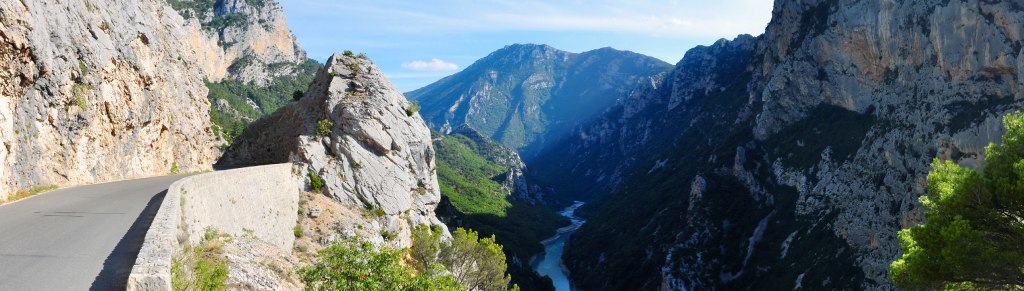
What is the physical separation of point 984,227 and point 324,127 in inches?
1073

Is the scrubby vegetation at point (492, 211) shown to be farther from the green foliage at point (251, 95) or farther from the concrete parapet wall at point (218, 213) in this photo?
the concrete parapet wall at point (218, 213)

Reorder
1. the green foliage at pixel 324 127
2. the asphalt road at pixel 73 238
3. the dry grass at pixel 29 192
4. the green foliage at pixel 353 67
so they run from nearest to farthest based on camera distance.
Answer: the asphalt road at pixel 73 238 < the dry grass at pixel 29 192 < the green foliage at pixel 324 127 < the green foliage at pixel 353 67

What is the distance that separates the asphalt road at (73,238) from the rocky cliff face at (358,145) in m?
10.3

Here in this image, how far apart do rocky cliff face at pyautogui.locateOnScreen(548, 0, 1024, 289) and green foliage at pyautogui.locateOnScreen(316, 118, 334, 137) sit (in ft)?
147

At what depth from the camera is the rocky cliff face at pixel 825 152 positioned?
5012 centimetres

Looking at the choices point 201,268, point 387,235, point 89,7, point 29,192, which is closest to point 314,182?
point 387,235

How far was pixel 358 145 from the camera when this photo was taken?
2994 cm

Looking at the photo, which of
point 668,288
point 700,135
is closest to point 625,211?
point 700,135

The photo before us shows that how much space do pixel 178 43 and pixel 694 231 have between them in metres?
69.9

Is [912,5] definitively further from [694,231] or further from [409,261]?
[409,261]

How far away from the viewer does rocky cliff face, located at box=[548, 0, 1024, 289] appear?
50125 mm

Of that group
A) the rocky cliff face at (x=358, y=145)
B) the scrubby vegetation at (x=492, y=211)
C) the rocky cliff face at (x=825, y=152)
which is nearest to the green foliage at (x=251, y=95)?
the scrubby vegetation at (x=492, y=211)

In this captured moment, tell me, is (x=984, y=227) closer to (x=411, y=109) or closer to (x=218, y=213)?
(x=218, y=213)

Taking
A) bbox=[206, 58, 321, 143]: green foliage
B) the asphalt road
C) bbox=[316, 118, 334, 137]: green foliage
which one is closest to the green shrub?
bbox=[316, 118, 334, 137]: green foliage
